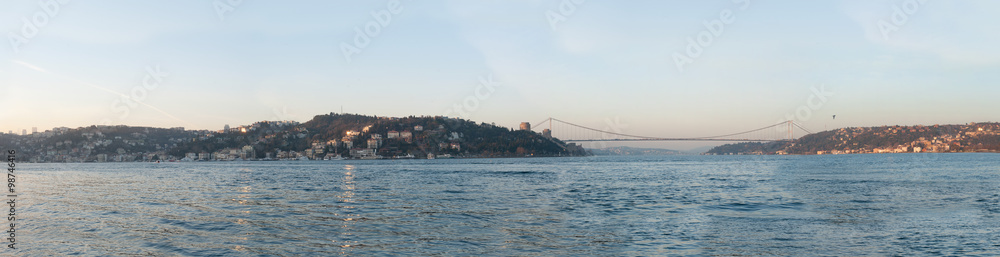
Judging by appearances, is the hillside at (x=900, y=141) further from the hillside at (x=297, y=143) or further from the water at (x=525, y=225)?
the water at (x=525, y=225)

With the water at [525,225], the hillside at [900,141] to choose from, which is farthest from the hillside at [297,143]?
the water at [525,225]

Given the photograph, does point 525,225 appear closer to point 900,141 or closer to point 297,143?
→ point 297,143

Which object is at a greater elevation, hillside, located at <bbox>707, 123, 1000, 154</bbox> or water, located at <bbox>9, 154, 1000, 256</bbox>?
hillside, located at <bbox>707, 123, 1000, 154</bbox>

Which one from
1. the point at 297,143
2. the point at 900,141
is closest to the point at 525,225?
the point at 297,143

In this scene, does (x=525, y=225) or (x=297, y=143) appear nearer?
(x=525, y=225)

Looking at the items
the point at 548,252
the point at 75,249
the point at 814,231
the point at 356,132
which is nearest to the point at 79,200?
the point at 75,249

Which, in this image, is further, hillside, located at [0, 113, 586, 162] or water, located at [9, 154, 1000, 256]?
hillside, located at [0, 113, 586, 162]

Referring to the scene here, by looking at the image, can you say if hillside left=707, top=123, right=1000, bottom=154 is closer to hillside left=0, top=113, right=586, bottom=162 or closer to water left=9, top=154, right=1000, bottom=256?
hillside left=0, top=113, right=586, bottom=162

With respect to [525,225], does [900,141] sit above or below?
above

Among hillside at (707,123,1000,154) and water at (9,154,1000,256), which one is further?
hillside at (707,123,1000,154)

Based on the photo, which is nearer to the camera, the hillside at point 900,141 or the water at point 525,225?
the water at point 525,225

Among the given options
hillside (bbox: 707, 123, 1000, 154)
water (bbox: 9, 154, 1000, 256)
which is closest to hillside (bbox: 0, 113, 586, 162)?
hillside (bbox: 707, 123, 1000, 154)

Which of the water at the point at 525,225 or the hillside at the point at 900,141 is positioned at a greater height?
the hillside at the point at 900,141
